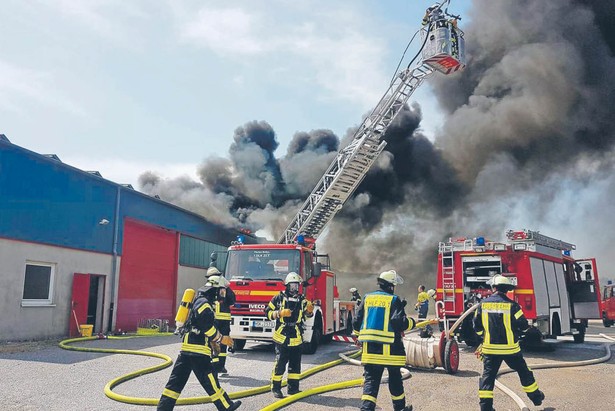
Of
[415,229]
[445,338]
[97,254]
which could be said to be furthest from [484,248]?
[415,229]

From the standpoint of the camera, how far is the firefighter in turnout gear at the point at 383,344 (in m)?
4.76

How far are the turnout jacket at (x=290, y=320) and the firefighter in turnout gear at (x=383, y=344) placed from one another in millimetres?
1571

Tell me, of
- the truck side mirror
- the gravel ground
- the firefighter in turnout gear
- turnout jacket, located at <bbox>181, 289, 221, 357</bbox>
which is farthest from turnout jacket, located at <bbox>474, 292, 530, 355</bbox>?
the truck side mirror

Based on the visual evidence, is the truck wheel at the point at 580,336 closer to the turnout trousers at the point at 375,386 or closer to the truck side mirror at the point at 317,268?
the truck side mirror at the point at 317,268

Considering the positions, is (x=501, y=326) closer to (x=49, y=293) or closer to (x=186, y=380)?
(x=186, y=380)

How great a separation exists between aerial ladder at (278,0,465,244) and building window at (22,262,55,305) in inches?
248

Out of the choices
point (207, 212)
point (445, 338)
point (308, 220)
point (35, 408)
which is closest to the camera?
point (35, 408)

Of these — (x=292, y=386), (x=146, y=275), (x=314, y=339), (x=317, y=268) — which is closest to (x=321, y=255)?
(x=317, y=268)

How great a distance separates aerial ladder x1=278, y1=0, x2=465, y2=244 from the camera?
43.8ft

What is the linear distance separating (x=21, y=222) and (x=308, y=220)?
7156 mm

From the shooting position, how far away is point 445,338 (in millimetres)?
8008

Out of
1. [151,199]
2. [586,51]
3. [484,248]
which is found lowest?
[484,248]

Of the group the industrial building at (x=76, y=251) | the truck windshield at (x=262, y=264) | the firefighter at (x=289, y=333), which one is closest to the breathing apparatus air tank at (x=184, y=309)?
the firefighter at (x=289, y=333)

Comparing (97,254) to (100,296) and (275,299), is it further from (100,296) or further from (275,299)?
(275,299)
